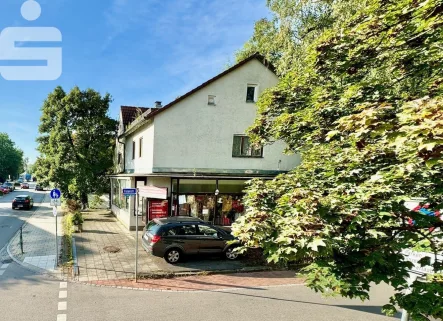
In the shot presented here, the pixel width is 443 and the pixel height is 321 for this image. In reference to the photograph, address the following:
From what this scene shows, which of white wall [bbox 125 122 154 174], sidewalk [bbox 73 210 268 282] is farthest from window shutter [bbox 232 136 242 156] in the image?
sidewalk [bbox 73 210 268 282]

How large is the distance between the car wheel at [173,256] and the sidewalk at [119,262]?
22 cm

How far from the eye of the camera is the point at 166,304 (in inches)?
314

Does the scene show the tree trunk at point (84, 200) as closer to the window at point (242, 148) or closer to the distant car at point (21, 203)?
the distant car at point (21, 203)

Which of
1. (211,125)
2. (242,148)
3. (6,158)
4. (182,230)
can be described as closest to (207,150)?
(211,125)

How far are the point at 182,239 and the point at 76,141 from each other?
17540 millimetres

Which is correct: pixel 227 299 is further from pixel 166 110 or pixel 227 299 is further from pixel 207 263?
pixel 166 110

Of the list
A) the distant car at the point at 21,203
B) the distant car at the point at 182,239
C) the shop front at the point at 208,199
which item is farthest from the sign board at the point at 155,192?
the distant car at the point at 21,203

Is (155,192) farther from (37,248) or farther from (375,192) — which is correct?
(37,248)

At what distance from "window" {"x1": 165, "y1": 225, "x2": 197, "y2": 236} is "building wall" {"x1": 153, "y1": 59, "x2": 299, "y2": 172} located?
4.59 meters

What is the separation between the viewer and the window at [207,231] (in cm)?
1191

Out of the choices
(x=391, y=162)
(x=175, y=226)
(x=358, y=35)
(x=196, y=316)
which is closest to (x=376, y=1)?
(x=358, y=35)

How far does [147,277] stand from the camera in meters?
10.0

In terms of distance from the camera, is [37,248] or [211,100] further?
[211,100]

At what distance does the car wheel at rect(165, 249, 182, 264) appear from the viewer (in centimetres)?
1142
